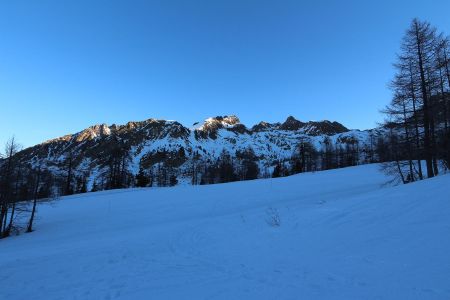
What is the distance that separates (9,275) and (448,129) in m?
26.0

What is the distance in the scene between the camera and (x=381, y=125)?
72.3ft

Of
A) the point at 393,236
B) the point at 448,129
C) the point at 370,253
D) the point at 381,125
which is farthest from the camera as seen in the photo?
the point at 381,125

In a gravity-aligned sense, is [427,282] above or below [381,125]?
below

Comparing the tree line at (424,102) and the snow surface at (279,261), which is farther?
the tree line at (424,102)

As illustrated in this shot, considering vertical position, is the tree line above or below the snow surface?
above

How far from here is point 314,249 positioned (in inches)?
339

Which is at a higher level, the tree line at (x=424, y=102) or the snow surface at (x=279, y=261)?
the tree line at (x=424, y=102)

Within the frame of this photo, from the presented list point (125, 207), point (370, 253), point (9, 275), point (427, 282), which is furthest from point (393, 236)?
point (125, 207)

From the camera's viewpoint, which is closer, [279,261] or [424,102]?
[279,261]

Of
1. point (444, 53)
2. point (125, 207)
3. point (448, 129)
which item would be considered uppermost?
point (444, 53)

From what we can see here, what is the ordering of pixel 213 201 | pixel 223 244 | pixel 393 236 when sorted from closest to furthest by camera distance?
pixel 393 236 < pixel 223 244 < pixel 213 201

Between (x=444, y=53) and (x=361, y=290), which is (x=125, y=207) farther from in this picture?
(x=444, y=53)

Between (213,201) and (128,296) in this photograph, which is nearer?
(128,296)

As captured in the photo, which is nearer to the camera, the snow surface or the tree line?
the snow surface
